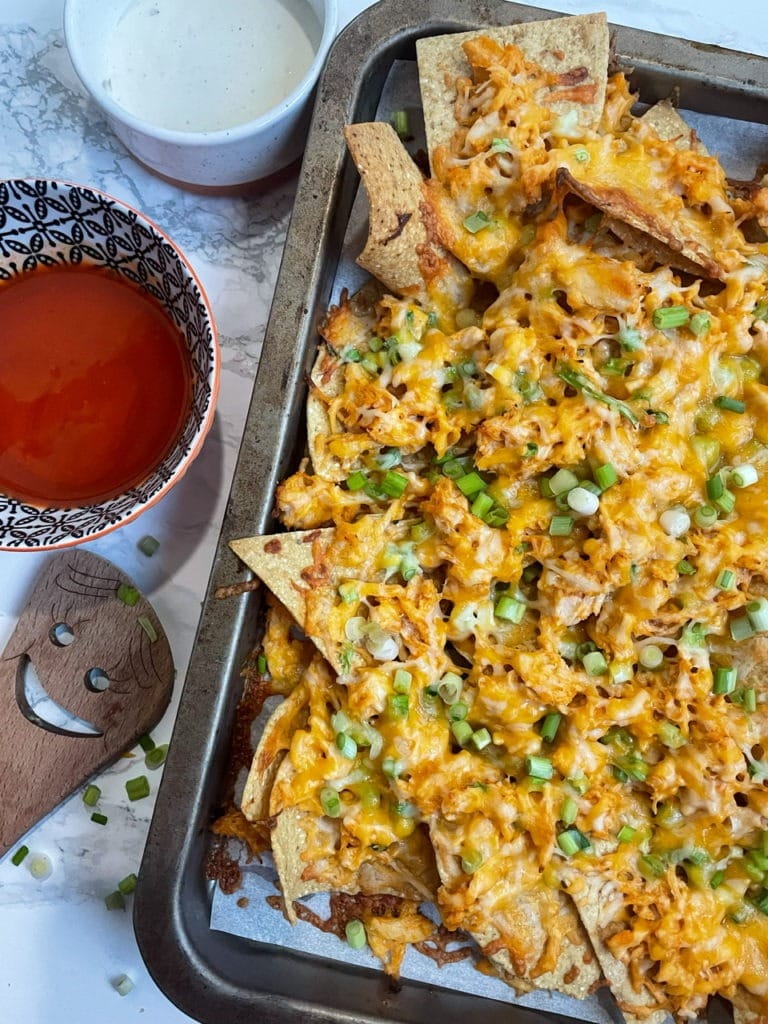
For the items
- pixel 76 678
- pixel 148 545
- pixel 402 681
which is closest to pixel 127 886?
pixel 76 678

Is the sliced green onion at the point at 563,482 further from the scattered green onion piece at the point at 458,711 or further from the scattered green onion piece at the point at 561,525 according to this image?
the scattered green onion piece at the point at 458,711

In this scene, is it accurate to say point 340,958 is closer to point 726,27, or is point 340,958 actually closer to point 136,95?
point 136,95

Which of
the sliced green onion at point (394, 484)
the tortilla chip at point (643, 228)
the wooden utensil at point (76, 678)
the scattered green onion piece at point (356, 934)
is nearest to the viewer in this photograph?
the tortilla chip at point (643, 228)

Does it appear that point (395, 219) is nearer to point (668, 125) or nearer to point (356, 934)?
point (668, 125)

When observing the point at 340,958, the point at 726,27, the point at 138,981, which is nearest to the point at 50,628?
the point at 138,981

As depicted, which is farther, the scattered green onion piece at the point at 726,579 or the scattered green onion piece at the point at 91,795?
the scattered green onion piece at the point at 91,795

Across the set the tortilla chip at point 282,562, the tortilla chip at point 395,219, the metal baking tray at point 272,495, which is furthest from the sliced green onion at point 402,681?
the tortilla chip at point 395,219

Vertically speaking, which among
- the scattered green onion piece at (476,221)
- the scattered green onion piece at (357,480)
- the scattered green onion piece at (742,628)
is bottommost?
the scattered green onion piece at (742,628)
